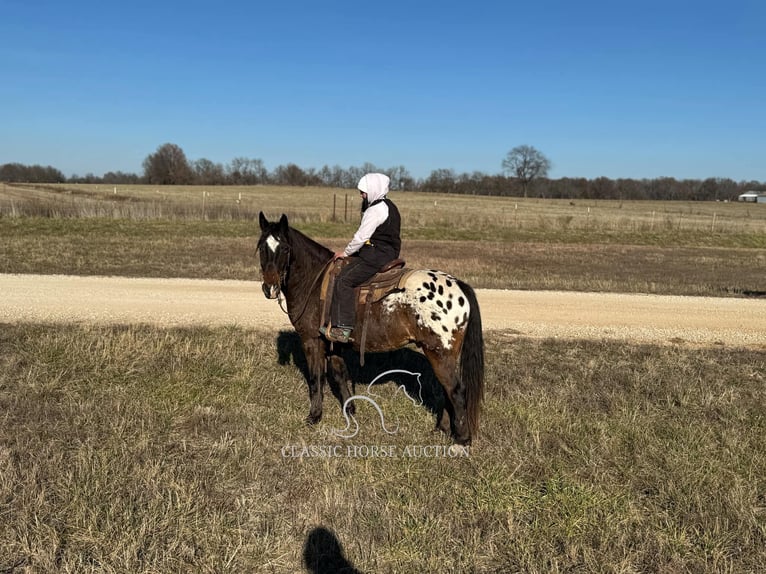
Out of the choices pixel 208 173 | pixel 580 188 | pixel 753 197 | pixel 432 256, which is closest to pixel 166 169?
pixel 208 173

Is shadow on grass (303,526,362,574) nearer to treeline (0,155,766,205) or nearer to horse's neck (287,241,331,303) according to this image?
horse's neck (287,241,331,303)

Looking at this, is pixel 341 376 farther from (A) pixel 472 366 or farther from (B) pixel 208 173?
(B) pixel 208 173

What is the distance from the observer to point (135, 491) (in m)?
4.55

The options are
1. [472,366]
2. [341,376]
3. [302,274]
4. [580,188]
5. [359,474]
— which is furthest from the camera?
[580,188]

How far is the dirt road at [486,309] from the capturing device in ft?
34.0

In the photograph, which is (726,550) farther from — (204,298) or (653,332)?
(204,298)

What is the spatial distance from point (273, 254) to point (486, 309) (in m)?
7.46

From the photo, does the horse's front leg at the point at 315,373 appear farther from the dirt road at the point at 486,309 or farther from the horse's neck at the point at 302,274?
the dirt road at the point at 486,309

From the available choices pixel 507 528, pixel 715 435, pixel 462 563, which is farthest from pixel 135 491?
pixel 715 435

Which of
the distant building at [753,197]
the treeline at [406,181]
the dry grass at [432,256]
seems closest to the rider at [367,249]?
the dry grass at [432,256]

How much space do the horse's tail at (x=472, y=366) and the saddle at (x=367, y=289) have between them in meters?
0.80

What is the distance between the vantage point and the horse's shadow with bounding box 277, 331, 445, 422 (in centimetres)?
731

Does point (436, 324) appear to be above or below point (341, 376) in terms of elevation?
above

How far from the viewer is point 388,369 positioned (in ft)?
27.1
